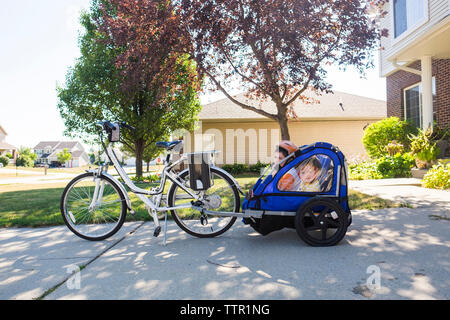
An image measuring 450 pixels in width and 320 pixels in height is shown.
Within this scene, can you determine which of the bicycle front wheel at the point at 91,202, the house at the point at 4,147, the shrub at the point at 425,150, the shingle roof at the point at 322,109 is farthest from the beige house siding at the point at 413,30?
the house at the point at 4,147

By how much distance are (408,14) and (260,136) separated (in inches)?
366

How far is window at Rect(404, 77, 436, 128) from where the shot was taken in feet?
39.8

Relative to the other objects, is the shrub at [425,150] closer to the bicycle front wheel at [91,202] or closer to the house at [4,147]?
the bicycle front wheel at [91,202]

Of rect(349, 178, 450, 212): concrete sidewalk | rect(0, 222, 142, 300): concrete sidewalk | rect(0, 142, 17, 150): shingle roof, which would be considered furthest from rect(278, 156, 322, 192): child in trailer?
rect(0, 142, 17, 150): shingle roof

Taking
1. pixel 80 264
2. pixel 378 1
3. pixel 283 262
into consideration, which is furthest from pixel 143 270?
pixel 378 1

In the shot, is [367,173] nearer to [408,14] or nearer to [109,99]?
[408,14]

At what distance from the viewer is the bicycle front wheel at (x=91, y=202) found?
12.8 feet

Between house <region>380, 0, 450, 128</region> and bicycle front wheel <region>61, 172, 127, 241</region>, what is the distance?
8.35 metres

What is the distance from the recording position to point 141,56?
26.0ft

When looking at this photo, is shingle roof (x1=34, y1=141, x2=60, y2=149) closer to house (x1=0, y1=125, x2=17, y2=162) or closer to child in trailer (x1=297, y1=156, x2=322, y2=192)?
house (x1=0, y1=125, x2=17, y2=162)

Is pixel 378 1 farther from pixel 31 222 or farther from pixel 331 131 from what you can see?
pixel 331 131

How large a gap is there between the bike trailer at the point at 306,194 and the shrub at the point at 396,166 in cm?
706

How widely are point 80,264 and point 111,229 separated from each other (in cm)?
94

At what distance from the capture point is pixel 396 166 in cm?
973
